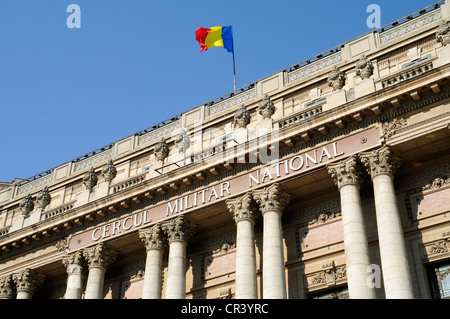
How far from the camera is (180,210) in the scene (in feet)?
102

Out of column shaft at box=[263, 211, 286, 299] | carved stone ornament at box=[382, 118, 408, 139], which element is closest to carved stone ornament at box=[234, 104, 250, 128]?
column shaft at box=[263, 211, 286, 299]

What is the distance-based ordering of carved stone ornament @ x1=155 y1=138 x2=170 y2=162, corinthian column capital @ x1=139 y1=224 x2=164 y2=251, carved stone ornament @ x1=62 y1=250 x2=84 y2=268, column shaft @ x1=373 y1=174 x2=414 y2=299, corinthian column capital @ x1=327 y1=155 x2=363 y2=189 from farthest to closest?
carved stone ornament @ x1=155 y1=138 x2=170 y2=162 → carved stone ornament @ x1=62 y1=250 x2=84 y2=268 → corinthian column capital @ x1=139 y1=224 x2=164 y2=251 → corinthian column capital @ x1=327 y1=155 x2=363 y2=189 → column shaft @ x1=373 y1=174 x2=414 y2=299

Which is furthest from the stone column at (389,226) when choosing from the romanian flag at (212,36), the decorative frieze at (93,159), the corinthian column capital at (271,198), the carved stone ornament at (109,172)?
the decorative frieze at (93,159)

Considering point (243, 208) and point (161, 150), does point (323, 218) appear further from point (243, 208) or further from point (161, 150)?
point (161, 150)

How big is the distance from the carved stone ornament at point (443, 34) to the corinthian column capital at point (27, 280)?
23563mm

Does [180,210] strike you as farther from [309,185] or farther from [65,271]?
[65,271]

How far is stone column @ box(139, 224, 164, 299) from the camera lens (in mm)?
30000

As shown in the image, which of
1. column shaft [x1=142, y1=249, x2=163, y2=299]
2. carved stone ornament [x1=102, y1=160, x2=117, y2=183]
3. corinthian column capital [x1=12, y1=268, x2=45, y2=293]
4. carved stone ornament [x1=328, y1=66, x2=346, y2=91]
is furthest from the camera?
carved stone ornament [x1=102, y1=160, x2=117, y2=183]

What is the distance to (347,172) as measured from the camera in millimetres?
26656

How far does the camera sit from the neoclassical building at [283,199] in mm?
25562

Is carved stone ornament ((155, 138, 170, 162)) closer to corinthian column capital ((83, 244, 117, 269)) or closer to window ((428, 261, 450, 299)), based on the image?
corinthian column capital ((83, 244, 117, 269))

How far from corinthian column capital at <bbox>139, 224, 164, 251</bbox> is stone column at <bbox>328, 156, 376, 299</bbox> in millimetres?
8939
